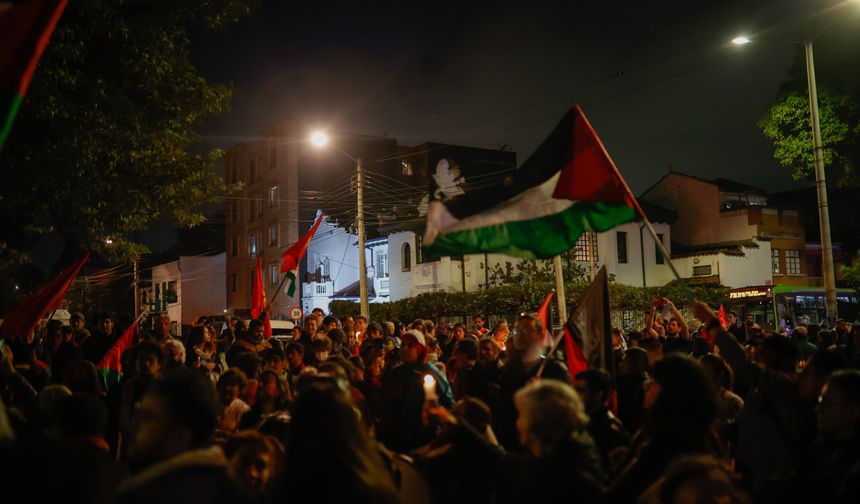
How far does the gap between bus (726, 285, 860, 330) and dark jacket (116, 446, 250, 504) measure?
2902 centimetres

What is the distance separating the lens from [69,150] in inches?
481

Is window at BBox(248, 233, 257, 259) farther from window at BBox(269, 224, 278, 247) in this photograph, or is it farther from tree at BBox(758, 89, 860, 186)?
tree at BBox(758, 89, 860, 186)

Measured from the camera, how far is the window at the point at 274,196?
5650 cm

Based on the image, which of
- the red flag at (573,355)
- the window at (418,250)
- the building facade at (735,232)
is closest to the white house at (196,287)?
the window at (418,250)

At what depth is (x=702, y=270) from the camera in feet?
138

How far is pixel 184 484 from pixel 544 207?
474cm

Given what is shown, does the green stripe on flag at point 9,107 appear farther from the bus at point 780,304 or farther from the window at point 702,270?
the window at point 702,270

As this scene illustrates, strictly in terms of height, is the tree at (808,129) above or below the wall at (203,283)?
above

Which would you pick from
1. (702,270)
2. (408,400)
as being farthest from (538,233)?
(702,270)

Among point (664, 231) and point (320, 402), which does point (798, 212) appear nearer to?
point (664, 231)

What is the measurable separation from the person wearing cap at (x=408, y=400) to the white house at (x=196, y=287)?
59.1 m

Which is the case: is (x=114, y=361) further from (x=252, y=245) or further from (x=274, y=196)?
(x=252, y=245)

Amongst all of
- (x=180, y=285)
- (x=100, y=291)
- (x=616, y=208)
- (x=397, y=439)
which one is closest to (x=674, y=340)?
(x=616, y=208)

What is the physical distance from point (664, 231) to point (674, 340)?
1287 inches
